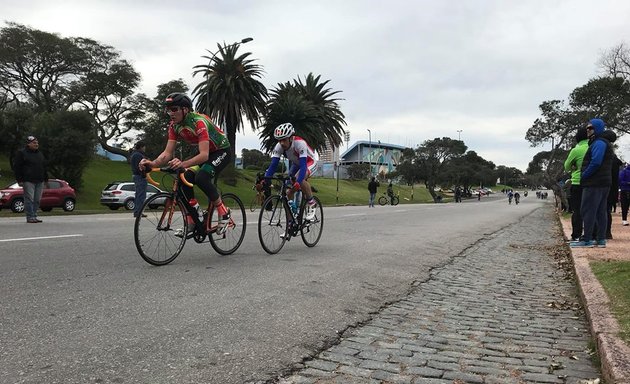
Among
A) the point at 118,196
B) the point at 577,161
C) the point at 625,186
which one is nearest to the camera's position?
the point at 577,161

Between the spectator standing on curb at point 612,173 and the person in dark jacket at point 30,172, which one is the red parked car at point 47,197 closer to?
the person in dark jacket at point 30,172

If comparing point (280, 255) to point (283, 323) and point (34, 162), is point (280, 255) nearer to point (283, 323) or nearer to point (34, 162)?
point (283, 323)

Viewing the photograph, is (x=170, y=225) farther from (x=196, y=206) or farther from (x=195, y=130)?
(x=195, y=130)

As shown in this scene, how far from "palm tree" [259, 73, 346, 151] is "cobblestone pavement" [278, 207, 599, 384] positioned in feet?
153

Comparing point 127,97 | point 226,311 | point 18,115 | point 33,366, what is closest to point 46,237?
point 226,311

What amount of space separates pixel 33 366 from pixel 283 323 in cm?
167

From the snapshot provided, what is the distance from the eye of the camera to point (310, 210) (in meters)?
7.89

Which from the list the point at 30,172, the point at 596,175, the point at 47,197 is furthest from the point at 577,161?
the point at 47,197

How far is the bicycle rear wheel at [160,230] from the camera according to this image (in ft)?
18.7

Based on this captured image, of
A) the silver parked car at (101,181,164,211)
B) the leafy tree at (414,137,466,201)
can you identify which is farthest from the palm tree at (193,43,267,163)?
the leafy tree at (414,137,466,201)

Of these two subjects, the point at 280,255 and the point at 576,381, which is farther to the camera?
the point at 280,255

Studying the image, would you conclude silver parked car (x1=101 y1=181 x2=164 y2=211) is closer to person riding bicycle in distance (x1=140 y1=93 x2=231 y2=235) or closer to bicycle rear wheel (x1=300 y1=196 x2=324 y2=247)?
bicycle rear wheel (x1=300 y1=196 x2=324 y2=247)

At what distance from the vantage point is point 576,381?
2.91m

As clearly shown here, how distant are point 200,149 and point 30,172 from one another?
755 cm
